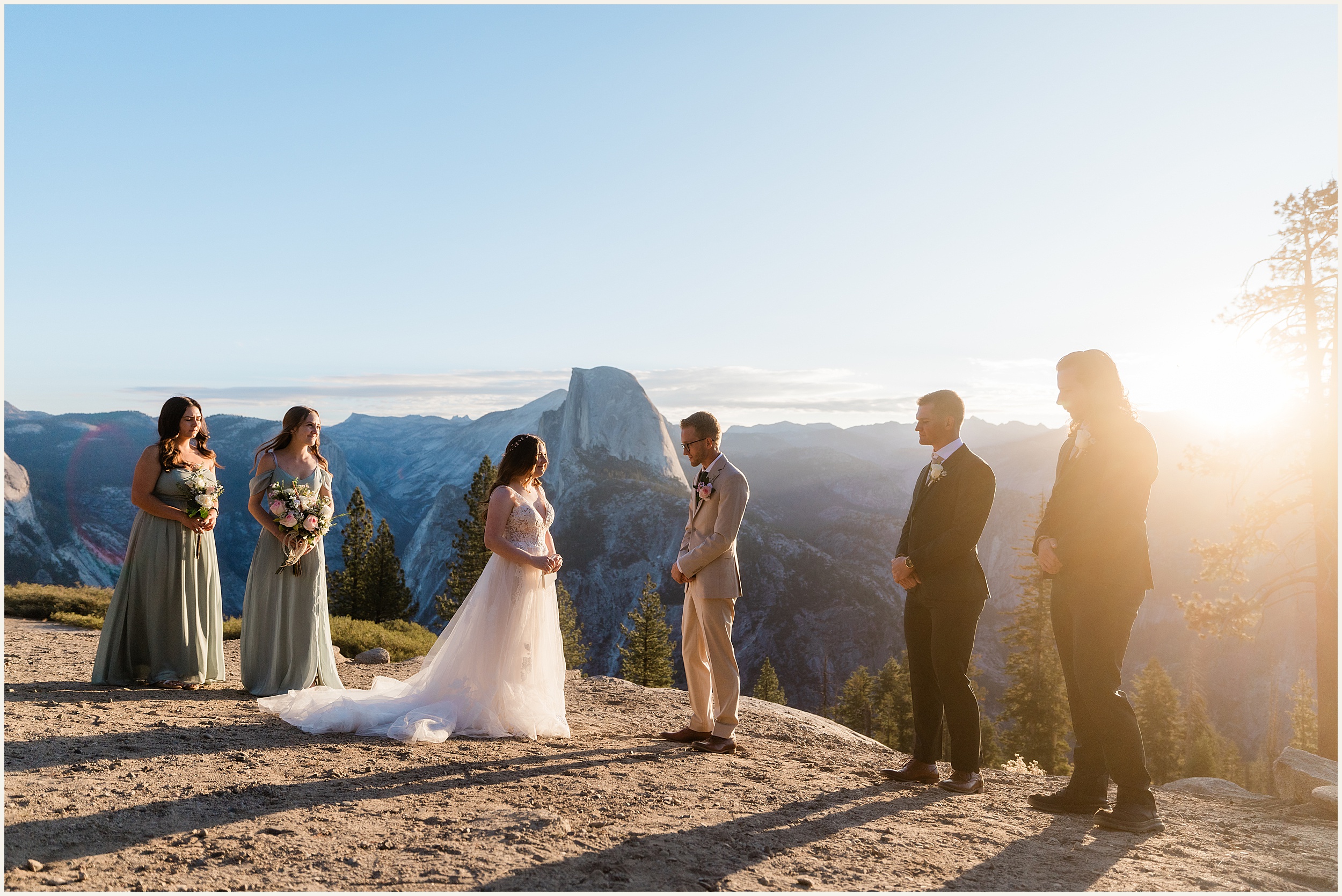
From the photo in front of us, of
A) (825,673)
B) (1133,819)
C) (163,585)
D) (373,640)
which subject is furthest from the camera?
(825,673)

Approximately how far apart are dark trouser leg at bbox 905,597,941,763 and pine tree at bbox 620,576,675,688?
28.3 m

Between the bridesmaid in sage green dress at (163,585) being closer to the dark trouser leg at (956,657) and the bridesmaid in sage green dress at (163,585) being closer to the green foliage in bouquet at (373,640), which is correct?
the green foliage in bouquet at (373,640)

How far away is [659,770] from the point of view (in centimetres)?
559

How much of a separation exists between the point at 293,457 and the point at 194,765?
127 inches

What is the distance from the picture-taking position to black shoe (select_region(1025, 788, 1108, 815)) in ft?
16.6

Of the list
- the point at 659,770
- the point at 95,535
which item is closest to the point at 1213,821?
the point at 659,770

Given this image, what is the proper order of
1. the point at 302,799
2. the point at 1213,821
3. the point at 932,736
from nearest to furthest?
the point at 302,799 < the point at 1213,821 < the point at 932,736

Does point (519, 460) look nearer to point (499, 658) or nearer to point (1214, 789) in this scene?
point (499, 658)

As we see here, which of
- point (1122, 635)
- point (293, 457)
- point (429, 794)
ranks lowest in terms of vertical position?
point (429, 794)

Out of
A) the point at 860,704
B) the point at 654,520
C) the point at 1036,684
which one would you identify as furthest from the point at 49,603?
the point at 654,520

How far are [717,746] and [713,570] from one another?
1.49m

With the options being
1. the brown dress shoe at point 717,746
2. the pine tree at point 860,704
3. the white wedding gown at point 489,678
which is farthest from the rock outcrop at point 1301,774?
the pine tree at point 860,704

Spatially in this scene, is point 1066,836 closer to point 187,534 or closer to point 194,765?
point 194,765

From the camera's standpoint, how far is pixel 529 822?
14.3 ft
